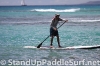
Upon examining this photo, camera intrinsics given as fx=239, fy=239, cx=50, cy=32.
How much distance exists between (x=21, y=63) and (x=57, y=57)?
165 centimetres

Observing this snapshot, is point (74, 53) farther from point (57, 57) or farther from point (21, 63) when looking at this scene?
point (21, 63)

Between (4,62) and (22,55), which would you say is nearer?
(4,62)

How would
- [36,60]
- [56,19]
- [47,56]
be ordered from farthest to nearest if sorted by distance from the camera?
[56,19] < [47,56] < [36,60]

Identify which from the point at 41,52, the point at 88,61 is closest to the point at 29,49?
the point at 41,52

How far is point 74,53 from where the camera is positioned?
10.6 metres

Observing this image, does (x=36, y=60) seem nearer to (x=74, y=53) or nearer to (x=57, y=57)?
(x=57, y=57)

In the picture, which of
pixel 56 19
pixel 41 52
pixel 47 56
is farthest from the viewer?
pixel 56 19

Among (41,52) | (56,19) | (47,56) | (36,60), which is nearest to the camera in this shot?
(36,60)

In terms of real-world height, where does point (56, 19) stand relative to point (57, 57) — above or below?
above

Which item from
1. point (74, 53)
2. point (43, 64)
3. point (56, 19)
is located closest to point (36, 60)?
point (43, 64)

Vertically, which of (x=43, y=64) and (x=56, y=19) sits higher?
(x=56, y=19)

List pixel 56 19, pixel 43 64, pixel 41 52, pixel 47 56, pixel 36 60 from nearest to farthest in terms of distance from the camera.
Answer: pixel 43 64 → pixel 36 60 → pixel 47 56 → pixel 41 52 → pixel 56 19

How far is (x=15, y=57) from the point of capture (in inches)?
392

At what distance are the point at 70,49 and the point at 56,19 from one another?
163cm
